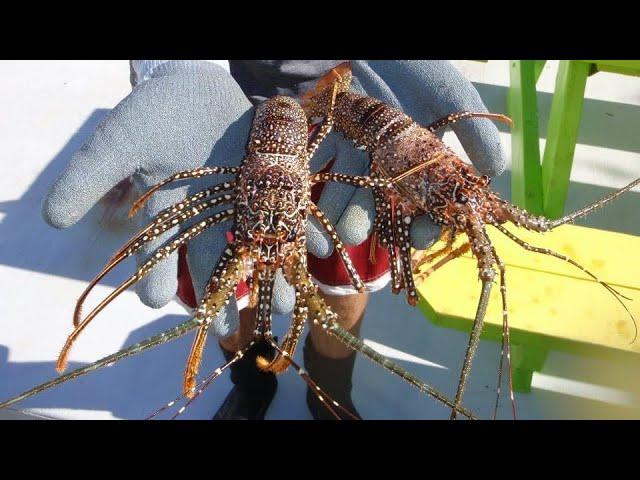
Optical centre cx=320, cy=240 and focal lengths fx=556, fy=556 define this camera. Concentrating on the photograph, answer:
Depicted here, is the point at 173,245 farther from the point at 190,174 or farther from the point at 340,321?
the point at 340,321

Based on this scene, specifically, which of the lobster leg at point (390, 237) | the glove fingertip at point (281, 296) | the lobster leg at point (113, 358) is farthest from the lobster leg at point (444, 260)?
the lobster leg at point (113, 358)

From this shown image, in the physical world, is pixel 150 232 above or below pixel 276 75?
below

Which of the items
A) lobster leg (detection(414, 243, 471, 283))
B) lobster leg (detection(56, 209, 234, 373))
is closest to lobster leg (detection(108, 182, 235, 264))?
lobster leg (detection(56, 209, 234, 373))

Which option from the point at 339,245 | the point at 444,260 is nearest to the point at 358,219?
the point at 339,245

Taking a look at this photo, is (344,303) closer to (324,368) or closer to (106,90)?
(324,368)

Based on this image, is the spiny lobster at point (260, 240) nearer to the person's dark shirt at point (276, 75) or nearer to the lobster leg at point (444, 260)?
the person's dark shirt at point (276, 75)

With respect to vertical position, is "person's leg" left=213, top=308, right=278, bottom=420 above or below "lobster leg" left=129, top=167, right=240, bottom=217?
below

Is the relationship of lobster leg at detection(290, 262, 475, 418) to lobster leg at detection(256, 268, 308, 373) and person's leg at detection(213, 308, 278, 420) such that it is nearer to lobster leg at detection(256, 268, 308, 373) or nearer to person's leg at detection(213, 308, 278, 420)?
lobster leg at detection(256, 268, 308, 373)
